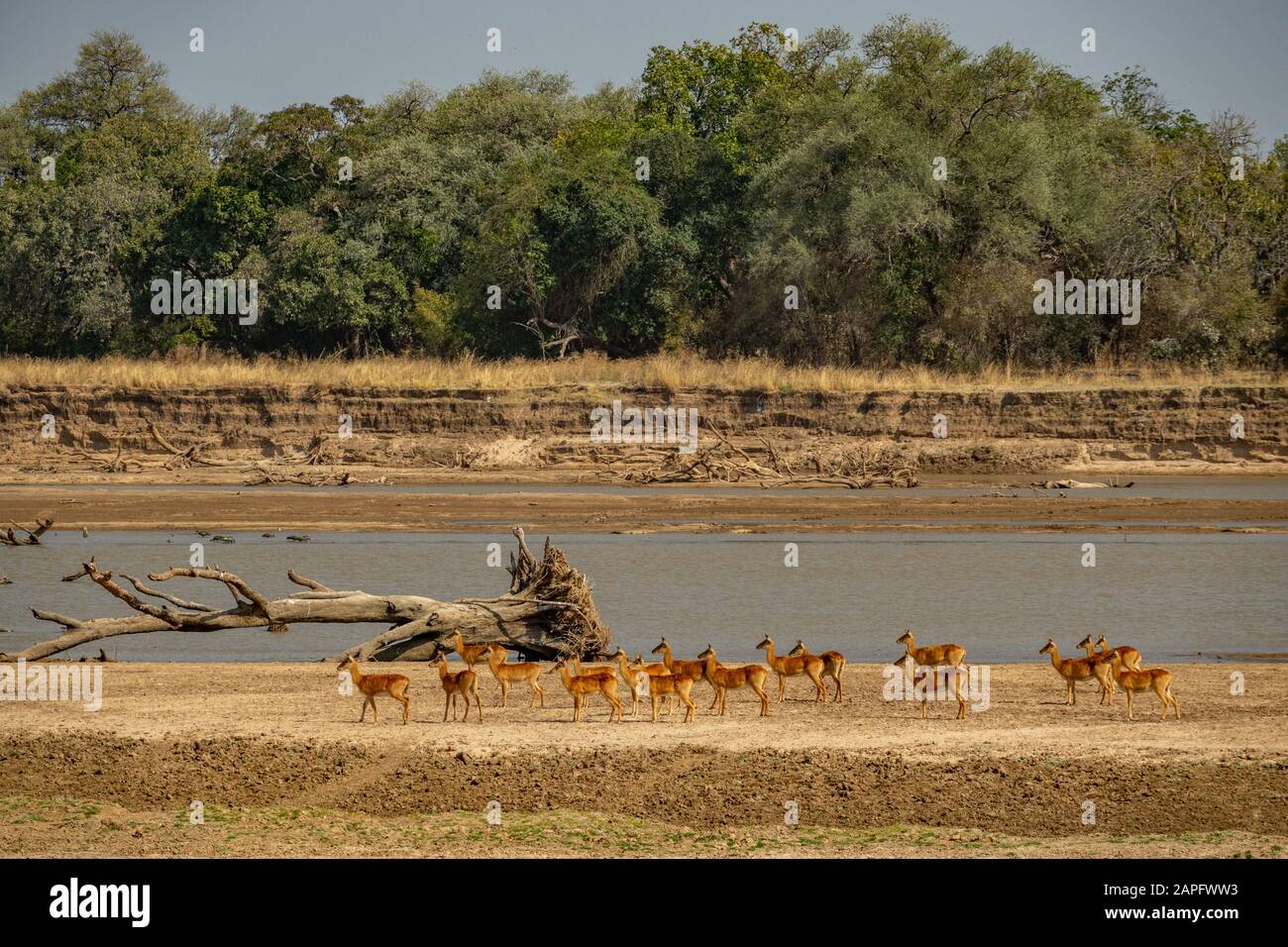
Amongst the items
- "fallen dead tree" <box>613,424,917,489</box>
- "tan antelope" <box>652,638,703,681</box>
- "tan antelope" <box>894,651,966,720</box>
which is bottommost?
"tan antelope" <box>894,651,966,720</box>

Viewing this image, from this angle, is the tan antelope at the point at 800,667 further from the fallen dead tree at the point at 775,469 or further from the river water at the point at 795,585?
the fallen dead tree at the point at 775,469

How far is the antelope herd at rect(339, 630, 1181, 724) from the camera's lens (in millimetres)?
13094

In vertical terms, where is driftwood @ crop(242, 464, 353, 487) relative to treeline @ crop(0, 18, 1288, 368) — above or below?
below

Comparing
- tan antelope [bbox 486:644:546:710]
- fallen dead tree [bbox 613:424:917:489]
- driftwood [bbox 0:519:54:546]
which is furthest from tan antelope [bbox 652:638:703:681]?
fallen dead tree [bbox 613:424:917:489]

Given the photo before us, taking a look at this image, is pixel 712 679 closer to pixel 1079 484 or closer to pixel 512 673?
pixel 512 673

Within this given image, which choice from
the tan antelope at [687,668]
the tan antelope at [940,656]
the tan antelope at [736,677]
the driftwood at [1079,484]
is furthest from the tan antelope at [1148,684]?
the driftwood at [1079,484]

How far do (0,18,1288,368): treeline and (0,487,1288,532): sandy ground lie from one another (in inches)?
604

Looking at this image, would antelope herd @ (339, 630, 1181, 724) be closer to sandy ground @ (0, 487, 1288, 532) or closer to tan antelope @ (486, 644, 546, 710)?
tan antelope @ (486, 644, 546, 710)

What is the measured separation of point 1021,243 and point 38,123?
1934 inches

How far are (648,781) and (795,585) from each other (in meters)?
12.8

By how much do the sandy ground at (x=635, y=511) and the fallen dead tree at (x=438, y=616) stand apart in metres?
13.5

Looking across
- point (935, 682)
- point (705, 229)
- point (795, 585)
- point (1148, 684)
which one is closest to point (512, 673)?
point (935, 682)

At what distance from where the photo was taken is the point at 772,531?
3025cm
